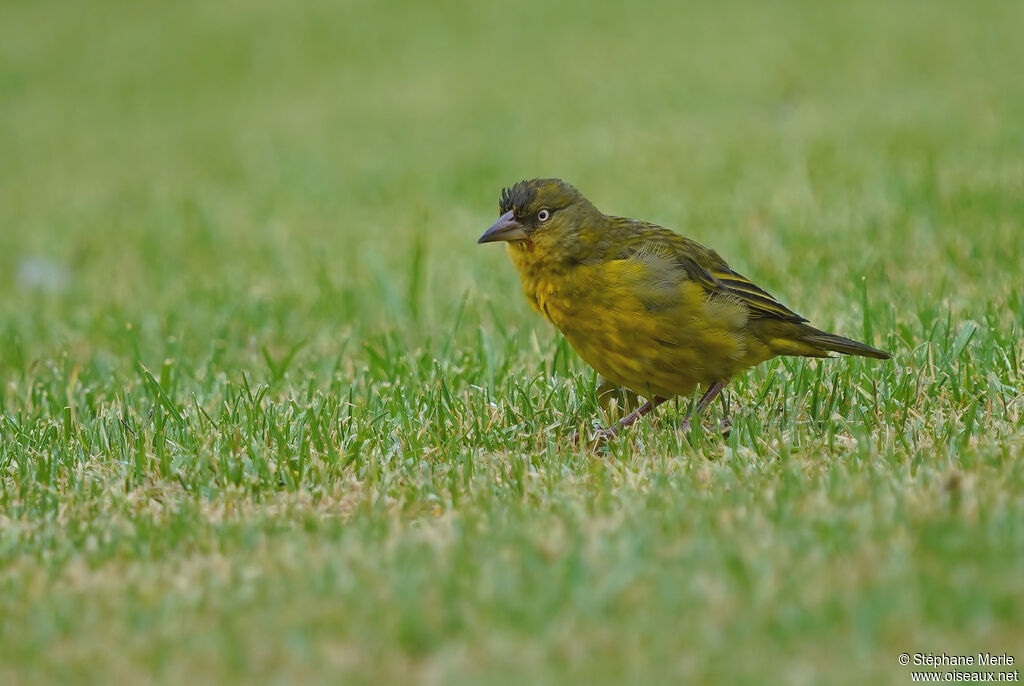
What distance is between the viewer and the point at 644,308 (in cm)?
480

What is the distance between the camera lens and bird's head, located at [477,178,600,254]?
506 cm

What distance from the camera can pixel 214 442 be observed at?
4.68 m

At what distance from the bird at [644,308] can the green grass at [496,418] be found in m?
0.20

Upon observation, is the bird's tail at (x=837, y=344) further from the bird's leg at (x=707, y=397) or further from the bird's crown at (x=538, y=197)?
the bird's crown at (x=538, y=197)

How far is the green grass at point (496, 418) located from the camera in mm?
2967

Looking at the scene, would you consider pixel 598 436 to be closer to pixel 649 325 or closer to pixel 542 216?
pixel 649 325

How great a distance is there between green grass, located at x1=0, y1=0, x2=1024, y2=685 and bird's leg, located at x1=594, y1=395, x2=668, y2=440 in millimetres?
87

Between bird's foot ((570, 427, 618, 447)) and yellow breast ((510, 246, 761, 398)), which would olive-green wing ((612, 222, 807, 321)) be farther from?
bird's foot ((570, 427, 618, 447))

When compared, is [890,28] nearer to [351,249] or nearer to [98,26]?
[351,249]

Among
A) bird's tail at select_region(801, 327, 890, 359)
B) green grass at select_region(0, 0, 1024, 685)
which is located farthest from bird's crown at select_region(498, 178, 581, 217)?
bird's tail at select_region(801, 327, 890, 359)

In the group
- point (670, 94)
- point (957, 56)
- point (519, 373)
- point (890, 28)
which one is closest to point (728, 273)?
point (519, 373)

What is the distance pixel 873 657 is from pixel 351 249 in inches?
255

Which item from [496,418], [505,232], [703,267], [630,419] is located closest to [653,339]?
[630,419]

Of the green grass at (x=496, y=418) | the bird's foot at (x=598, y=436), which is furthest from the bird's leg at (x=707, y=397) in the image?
the bird's foot at (x=598, y=436)
